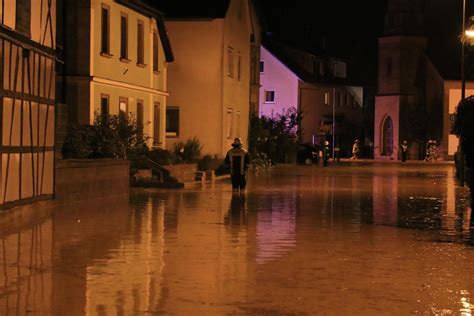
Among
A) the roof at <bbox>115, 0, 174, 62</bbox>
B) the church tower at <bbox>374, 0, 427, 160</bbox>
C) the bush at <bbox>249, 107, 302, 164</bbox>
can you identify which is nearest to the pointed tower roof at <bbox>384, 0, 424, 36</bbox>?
the church tower at <bbox>374, 0, 427, 160</bbox>

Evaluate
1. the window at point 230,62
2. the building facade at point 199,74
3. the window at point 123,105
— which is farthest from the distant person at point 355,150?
the window at point 123,105

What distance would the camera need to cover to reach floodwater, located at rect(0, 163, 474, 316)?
10.2m

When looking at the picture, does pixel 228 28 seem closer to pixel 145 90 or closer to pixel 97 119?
pixel 145 90

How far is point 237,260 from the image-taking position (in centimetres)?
1366

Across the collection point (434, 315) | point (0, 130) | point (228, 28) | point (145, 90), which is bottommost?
point (434, 315)

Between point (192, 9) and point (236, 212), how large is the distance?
25.6 meters

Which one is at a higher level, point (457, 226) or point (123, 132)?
point (123, 132)

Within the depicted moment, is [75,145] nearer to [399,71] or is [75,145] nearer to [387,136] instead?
[399,71]

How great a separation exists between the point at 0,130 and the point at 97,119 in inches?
511

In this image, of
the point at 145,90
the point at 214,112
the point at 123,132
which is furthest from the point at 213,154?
the point at 123,132

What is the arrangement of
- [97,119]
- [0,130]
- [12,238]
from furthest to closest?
1. [97,119]
2. [0,130]
3. [12,238]

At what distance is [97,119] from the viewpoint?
30.9 meters

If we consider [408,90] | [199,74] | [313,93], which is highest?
[408,90]

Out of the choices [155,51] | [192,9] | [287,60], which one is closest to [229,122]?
[192,9]
